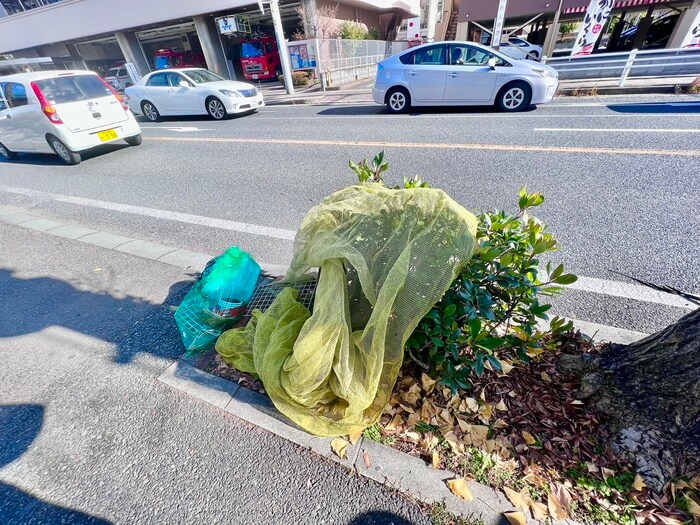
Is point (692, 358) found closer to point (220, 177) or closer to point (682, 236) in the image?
point (682, 236)

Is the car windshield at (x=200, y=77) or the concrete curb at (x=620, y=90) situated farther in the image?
the car windshield at (x=200, y=77)

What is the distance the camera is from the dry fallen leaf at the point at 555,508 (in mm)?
1204

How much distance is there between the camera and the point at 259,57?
17.1 meters

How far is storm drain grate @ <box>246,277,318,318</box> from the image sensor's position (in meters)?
2.24

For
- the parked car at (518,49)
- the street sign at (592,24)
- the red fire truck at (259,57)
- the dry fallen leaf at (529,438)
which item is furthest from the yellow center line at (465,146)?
the red fire truck at (259,57)

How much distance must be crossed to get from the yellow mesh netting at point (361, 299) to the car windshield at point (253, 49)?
19.7m

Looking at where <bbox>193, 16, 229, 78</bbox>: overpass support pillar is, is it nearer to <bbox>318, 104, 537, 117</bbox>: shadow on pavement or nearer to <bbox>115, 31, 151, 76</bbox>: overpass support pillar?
<bbox>115, 31, 151, 76</bbox>: overpass support pillar

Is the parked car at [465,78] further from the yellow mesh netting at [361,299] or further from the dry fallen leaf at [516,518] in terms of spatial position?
the dry fallen leaf at [516,518]

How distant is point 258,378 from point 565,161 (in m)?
4.92

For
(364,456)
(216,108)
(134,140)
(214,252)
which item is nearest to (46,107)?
(134,140)

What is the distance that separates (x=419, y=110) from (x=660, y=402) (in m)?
8.16

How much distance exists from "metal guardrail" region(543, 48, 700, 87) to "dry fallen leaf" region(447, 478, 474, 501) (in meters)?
10.9

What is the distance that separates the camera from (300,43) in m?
13.4

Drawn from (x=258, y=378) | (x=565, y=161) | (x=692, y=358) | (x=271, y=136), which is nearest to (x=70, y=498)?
(x=258, y=378)
